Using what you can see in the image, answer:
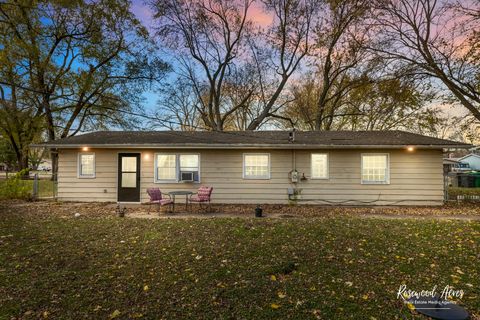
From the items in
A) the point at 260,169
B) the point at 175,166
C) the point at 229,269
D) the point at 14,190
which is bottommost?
the point at 229,269

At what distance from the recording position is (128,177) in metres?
11.0

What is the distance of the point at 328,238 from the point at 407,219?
12.4 feet

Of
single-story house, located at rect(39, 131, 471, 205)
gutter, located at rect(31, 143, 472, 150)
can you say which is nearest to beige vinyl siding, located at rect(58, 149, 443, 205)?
single-story house, located at rect(39, 131, 471, 205)

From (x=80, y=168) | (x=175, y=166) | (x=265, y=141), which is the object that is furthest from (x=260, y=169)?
(x=80, y=168)

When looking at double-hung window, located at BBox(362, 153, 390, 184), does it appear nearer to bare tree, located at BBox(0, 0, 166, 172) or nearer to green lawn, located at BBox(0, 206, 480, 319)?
green lawn, located at BBox(0, 206, 480, 319)

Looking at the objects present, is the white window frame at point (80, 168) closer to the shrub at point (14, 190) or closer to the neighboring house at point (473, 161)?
the shrub at point (14, 190)

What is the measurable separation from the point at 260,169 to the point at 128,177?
18.6ft

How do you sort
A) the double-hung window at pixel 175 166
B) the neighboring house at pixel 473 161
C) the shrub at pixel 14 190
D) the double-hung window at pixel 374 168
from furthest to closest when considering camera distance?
1. the neighboring house at pixel 473 161
2. the shrub at pixel 14 190
3. the double-hung window at pixel 175 166
4. the double-hung window at pixel 374 168

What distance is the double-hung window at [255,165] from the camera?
1080 cm

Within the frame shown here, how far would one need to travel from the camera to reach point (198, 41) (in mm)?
20984

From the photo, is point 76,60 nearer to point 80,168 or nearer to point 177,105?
point 177,105

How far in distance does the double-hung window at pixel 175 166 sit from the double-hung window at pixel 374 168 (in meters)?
6.97

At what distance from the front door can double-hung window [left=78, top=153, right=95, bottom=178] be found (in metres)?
1.22

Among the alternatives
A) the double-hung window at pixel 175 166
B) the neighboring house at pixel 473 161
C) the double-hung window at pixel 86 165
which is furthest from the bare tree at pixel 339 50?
the neighboring house at pixel 473 161
